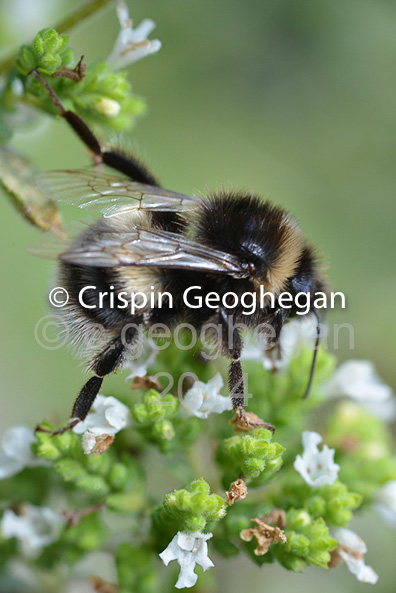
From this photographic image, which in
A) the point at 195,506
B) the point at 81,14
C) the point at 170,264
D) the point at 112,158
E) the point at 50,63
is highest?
the point at 81,14

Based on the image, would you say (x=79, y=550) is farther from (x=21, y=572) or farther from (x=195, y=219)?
(x=195, y=219)

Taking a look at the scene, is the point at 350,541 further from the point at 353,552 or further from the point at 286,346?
the point at 286,346

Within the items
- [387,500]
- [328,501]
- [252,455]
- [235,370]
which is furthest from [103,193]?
[387,500]

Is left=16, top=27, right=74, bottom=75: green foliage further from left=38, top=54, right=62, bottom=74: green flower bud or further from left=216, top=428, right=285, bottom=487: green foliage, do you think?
left=216, top=428, right=285, bottom=487: green foliage

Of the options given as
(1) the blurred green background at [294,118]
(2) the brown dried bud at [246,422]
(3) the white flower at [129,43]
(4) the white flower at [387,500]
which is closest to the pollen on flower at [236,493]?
(2) the brown dried bud at [246,422]

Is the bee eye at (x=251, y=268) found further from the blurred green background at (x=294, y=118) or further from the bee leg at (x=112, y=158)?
the blurred green background at (x=294, y=118)

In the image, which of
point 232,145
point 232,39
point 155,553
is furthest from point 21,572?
point 232,39
